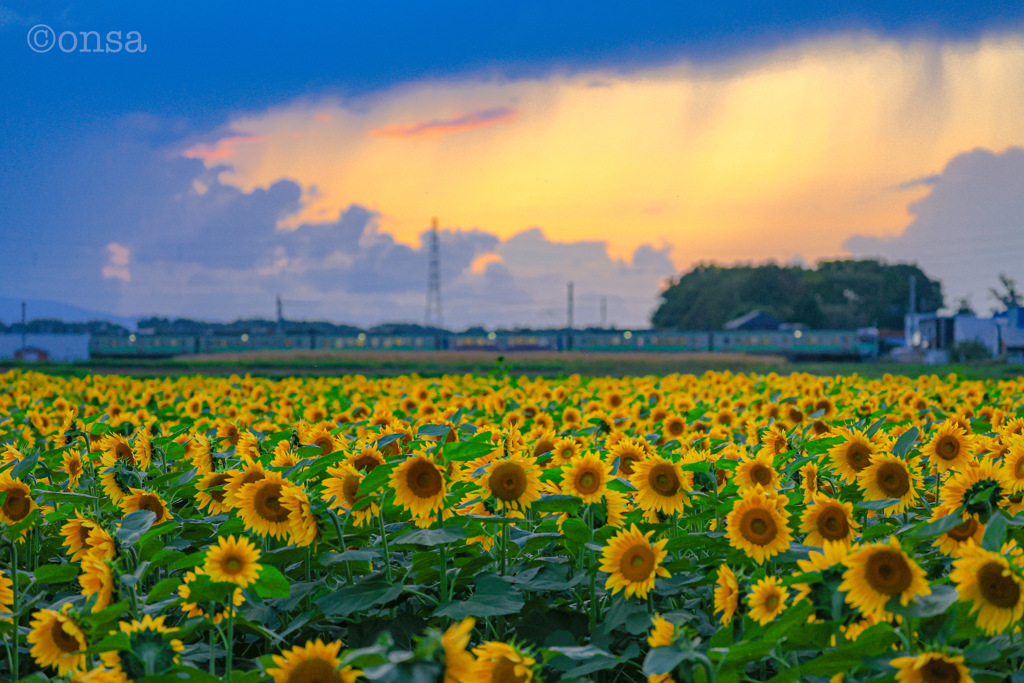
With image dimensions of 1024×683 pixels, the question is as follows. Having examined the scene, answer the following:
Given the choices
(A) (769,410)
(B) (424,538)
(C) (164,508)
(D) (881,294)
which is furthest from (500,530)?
(D) (881,294)

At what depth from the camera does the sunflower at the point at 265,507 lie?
225cm

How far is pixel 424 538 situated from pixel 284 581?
377 mm

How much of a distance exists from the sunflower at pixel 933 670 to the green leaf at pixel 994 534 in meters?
0.32

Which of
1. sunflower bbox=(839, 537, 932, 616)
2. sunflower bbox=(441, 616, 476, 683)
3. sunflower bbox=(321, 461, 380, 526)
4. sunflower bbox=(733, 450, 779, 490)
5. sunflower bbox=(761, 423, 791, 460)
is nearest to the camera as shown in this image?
sunflower bbox=(441, 616, 476, 683)

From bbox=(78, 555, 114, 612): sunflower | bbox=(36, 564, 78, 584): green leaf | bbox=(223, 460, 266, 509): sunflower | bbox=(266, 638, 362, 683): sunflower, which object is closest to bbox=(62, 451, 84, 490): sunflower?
bbox=(36, 564, 78, 584): green leaf

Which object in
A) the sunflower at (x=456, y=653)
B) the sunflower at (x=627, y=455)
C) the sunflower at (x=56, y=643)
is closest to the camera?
the sunflower at (x=456, y=653)

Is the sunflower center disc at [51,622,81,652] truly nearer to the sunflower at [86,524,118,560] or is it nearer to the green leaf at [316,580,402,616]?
the sunflower at [86,524,118,560]

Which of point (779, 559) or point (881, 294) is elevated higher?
point (881, 294)

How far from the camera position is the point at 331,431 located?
3.50m

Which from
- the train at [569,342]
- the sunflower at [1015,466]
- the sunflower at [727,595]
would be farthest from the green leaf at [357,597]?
the train at [569,342]

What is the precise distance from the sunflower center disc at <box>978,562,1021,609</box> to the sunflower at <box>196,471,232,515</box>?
228 cm

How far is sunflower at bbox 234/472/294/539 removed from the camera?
2.25m

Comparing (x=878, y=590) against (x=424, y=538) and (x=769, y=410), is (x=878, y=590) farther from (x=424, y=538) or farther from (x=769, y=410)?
(x=769, y=410)

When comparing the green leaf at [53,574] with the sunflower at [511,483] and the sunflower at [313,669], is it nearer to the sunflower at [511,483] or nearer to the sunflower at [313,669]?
the sunflower at [313,669]
